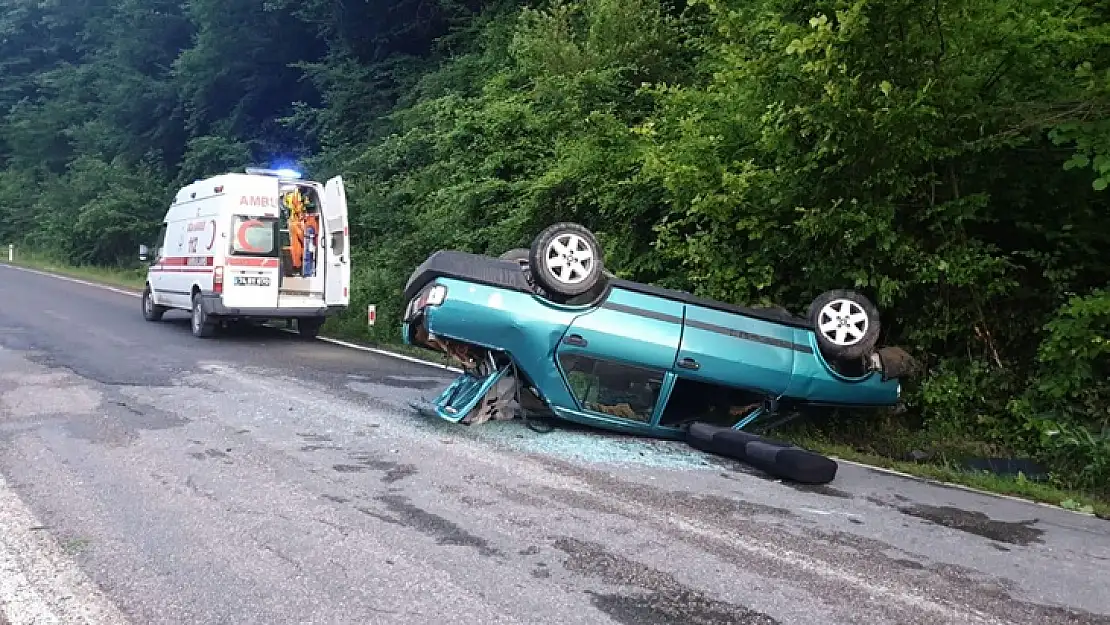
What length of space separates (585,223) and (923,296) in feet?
17.0

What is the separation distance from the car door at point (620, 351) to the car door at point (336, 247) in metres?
7.25

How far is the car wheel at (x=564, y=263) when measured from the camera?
22.4 feet

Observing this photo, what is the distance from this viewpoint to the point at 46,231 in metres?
38.6

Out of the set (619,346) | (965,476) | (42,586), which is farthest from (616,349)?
(42,586)

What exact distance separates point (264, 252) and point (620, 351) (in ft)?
26.8

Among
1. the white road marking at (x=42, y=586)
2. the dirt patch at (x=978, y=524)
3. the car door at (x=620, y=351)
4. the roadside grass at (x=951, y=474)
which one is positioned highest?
the car door at (x=620, y=351)

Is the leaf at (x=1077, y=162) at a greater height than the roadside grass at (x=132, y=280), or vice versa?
the leaf at (x=1077, y=162)

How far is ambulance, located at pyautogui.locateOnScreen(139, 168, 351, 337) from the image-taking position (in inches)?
515

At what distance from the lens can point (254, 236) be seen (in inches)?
523

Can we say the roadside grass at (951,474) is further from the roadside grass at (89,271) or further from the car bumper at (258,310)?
the roadside grass at (89,271)

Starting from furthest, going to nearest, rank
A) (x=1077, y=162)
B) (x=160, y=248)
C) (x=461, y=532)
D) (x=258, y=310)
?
(x=160, y=248), (x=258, y=310), (x=1077, y=162), (x=461, y=532)

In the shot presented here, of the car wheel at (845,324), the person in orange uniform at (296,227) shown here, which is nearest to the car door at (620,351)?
the car wheel at (845,324)

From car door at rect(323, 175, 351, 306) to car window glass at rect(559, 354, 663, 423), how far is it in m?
7.22

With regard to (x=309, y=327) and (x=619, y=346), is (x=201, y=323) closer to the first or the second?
(x=309, y=327)
